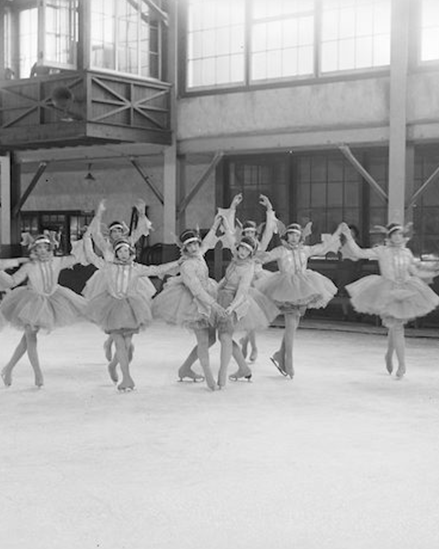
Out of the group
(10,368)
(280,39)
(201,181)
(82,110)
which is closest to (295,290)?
(10,368)

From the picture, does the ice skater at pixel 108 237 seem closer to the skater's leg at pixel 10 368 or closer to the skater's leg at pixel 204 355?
the skater's leg at pixel 204 355

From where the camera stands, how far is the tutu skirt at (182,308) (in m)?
9.80

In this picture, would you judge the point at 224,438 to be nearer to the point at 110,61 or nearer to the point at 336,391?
the point at 336,391

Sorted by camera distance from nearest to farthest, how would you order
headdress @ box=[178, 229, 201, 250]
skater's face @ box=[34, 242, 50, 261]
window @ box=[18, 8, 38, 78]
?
1. headdress @ box=[178, 229, 201, 250]
2. skater's face @ box=[34, 242, 50, 261]
3. window @ box=[18, 8, 38, 78]

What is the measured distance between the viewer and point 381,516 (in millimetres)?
5535

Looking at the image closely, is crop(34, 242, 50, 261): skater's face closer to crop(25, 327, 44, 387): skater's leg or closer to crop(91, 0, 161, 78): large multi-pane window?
crop(25, 327, 44, 387): skater's leg

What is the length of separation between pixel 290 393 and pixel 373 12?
29.9 feet

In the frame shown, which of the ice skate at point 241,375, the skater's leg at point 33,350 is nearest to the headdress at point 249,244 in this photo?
the ice skate at point 241,375

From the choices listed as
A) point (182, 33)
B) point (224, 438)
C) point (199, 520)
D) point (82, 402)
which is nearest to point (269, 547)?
point (199, 520)

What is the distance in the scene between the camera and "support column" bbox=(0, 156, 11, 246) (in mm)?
21359

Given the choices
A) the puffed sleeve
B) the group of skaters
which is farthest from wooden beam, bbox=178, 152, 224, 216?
the puffed sleeve

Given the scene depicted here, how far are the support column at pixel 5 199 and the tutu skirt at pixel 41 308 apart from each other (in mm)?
11210

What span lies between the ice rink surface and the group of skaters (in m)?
0.44

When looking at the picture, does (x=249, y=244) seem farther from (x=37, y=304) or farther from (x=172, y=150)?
(x=172, y=150)
